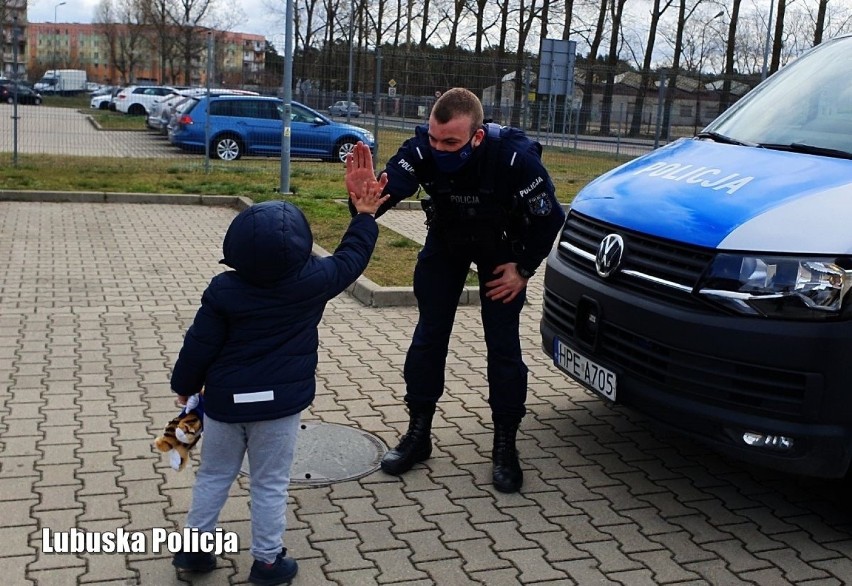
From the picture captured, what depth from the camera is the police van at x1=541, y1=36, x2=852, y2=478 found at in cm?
351

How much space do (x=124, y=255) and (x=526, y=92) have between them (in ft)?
35.4

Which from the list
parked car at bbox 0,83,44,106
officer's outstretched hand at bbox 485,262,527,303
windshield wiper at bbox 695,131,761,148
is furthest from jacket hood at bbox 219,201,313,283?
parked car at bbox 0,83,44,106

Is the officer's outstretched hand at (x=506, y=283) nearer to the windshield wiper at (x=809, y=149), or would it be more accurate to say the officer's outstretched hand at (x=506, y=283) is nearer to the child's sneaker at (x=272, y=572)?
the windshield wiper at (x=809, y=149)

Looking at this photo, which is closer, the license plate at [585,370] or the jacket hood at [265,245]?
the jacket hood at [265,245]

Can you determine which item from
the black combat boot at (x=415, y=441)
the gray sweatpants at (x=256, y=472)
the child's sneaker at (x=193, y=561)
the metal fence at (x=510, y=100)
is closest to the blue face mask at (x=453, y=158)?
the black combat boot at (x=415, y=441)

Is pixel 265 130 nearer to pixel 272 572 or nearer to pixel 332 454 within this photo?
pixel 332 454

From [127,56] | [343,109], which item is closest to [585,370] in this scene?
[343,109]

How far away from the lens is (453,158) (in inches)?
158

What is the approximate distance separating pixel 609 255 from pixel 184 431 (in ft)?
6.35

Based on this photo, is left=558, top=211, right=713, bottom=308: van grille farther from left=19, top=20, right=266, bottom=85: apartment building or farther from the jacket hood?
left=19, top=20, right=266, bottom=85: apartment building

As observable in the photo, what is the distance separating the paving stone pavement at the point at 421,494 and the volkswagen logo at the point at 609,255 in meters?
0.72

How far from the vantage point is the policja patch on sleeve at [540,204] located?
407 centimetres

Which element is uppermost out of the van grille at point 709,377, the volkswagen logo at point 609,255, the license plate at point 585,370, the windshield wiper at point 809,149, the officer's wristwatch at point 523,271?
the windshield wiper at point 809,149

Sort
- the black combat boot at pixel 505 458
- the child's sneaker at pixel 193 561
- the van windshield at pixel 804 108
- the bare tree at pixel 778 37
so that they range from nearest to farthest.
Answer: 1. the child's sneaker at pixel 193 561
2. the black combat boot at pixel 505 458
3. the van windshield at pixel 804 108
4. the bare tree at pixel 778 37
